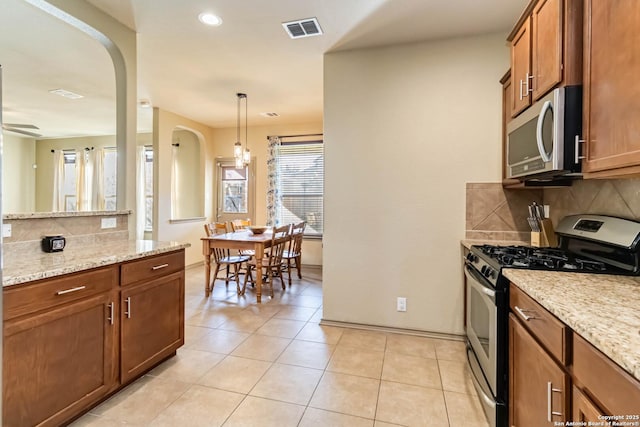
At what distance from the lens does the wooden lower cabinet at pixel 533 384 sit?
3.54 feet

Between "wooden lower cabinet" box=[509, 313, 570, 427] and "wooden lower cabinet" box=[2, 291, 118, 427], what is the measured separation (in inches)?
86.7

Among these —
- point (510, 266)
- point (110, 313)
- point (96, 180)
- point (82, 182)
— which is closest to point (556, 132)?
point (510, 266)

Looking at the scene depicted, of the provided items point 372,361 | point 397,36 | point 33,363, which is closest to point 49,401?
point 33,363

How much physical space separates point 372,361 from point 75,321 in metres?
1.98

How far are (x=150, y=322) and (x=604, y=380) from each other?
2359mm

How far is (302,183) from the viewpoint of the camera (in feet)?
19.5

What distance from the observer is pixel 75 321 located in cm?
167

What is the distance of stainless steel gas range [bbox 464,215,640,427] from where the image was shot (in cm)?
155

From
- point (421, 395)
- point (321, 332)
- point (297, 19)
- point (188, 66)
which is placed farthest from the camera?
point (188, 66)

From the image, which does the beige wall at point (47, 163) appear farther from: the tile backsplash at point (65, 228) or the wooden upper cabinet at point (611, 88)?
the wooden upper cabinet at point (611, 88)

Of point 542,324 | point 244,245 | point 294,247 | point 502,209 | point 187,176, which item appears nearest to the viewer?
point 542,324

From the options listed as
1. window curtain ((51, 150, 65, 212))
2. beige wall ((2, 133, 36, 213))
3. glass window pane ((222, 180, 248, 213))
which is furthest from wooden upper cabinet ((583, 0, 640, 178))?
beige wall ((2, 133, 36, 213))

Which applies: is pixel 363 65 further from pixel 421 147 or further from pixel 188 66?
pixel 188 66

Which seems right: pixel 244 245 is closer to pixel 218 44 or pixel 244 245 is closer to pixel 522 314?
pixel 218 44
